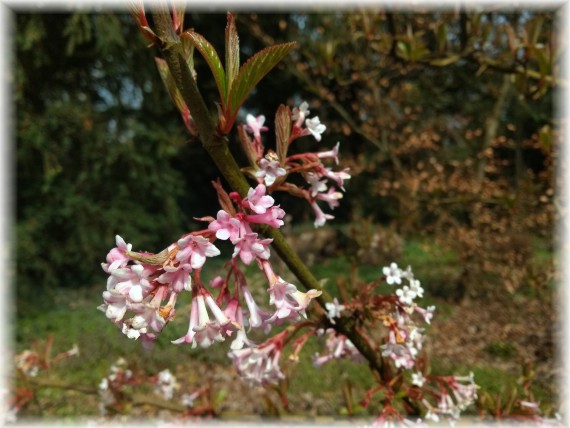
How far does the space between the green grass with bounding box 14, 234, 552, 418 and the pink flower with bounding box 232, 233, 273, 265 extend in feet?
4.28

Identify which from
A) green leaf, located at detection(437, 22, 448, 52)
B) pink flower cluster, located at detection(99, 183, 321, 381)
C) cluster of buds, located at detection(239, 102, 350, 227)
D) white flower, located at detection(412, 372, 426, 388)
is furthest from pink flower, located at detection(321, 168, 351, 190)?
green leaf, located at detection(437, 22, 448, 52)

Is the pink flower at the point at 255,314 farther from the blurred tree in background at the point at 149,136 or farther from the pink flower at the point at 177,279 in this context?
the blurred tree in background at the point at 149,136

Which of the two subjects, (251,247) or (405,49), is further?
(405,49)

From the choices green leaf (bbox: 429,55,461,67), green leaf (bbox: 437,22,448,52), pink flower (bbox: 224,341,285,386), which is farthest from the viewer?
green leaf (bbox: 429,55,461,67)

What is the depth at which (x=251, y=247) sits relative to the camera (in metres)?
0.62

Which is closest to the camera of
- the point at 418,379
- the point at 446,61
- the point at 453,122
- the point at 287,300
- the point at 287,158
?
the point at 287,300

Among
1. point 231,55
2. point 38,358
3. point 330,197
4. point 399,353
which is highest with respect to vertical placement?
point 231,55

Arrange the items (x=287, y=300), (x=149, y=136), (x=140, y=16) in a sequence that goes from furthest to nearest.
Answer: (x=149, y=136)
(x=287, y=300)
(x=140, y=16)

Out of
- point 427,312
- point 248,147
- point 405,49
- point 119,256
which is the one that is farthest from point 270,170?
point 405,49

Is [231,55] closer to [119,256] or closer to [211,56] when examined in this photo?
[211,56]

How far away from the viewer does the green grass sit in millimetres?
3205

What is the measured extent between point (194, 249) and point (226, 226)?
0.06 meters

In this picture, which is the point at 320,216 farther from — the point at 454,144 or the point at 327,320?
the point at 454,144

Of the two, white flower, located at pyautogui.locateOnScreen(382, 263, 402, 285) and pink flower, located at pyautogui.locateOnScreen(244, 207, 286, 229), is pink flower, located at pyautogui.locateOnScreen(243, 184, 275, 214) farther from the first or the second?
white flower, located at pyautogui.locateOnScreen(382, 263, 402, 285)
